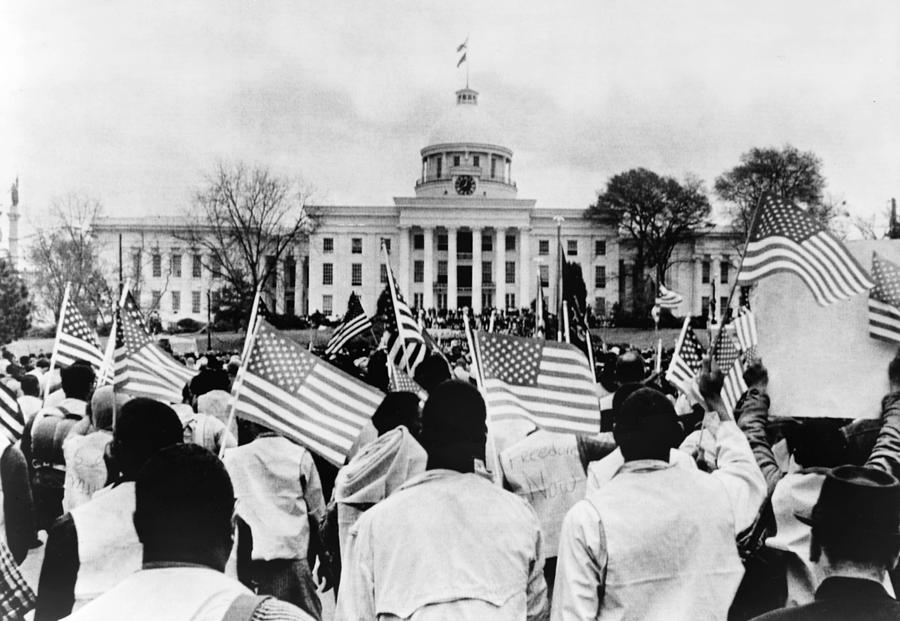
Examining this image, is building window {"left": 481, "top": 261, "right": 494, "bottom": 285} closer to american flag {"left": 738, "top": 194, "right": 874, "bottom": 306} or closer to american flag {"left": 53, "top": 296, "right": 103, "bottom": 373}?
american flag {"left": 53, "top": 296, "right": 103, "bottom": 373}

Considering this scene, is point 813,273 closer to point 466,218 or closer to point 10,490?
point 10,490

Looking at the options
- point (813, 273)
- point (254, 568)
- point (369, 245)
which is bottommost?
point (254, 568)

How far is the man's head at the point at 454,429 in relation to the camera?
3.32m

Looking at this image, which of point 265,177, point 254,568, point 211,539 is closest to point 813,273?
point 254,568

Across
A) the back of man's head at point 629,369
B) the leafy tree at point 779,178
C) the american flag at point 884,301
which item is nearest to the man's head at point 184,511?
the american flag at point 884,301

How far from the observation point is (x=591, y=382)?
5.41 meters

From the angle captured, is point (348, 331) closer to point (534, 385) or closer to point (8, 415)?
point (8, 415)

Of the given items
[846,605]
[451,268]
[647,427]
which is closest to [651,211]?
[451,268]

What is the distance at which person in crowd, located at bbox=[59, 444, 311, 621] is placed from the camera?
2.43 m

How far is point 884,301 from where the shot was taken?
5.83m

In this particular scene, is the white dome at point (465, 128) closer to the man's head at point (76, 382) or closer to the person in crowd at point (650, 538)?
the man's head at point (76, 382)

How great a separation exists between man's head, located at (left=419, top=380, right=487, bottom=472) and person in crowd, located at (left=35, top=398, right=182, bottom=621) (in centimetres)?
127

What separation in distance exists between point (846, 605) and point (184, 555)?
68.6 inches

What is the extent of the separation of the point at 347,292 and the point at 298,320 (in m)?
26.6
